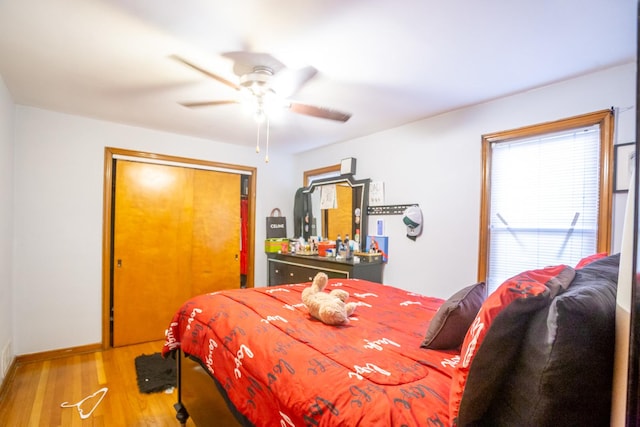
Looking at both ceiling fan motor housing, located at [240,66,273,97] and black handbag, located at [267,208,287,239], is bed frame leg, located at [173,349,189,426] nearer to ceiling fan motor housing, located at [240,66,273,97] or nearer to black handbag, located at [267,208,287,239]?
ceiling fan motor housing, located at [240,66,273,97]

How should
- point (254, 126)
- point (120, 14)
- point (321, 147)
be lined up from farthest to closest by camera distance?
point (321, 147), point (254, 126), point (120, 14)

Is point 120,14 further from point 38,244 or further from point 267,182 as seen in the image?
point 267,182

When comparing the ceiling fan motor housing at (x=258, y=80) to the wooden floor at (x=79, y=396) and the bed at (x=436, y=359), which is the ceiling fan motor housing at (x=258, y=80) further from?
the wooden floor at (x=79, y=396)

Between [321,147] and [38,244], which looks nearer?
[38,244]

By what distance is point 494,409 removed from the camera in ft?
2.61

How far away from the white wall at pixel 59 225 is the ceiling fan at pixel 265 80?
1846mm

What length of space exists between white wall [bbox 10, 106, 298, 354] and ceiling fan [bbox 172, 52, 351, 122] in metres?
1.85

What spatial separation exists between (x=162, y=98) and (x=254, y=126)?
1.00 m

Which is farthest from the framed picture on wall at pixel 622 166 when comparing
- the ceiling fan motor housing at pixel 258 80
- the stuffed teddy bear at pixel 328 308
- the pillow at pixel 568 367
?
the ceiling fan motor housing at pixel 258 80

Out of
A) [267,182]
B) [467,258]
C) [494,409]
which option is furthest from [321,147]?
[494,409]

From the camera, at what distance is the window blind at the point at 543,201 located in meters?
2.12

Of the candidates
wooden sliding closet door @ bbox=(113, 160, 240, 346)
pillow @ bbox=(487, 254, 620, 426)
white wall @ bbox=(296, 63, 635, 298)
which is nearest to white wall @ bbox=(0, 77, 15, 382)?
wooden sliding closet door @ bbox=(113, 160, 240, 346)

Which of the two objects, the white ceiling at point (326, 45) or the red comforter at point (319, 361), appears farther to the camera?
the white ceiling at point (326, 45)

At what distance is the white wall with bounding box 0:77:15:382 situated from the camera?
2.49 metres
